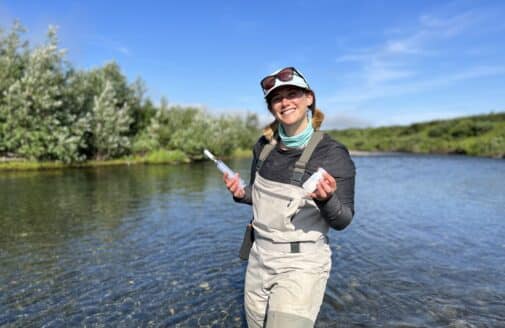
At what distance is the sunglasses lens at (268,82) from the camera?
166 inches

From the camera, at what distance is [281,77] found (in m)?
4.15

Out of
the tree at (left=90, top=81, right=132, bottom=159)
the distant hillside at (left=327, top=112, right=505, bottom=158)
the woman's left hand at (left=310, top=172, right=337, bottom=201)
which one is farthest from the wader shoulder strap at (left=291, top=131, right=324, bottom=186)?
the distant hillside at (left=327, top=112, right=505, bottom=158)

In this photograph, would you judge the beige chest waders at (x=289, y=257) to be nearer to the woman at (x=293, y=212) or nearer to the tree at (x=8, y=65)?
the woman at (x=293, y=212)

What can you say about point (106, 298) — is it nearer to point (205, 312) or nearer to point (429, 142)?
point (205, 312)

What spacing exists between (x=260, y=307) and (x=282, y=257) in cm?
70

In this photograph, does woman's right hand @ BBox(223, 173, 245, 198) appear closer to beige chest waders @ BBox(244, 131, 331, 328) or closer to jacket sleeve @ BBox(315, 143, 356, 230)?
beige chest waders @ BBox(244, 131, 331, 328)

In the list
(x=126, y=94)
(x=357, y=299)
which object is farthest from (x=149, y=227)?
(x=126, y=94)

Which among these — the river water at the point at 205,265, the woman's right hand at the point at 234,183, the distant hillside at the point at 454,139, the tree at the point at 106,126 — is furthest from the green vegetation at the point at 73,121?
the distant hillside at the point at 454,139

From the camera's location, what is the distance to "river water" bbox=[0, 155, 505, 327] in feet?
24.2

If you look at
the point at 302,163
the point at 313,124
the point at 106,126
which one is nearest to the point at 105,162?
the point at 106,126

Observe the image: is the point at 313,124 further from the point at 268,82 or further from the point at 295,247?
the point at 295,247

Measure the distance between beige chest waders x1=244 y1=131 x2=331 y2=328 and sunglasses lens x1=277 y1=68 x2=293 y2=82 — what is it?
2.33 ft

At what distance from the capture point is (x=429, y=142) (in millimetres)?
101750

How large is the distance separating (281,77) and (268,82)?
0.61 feet
